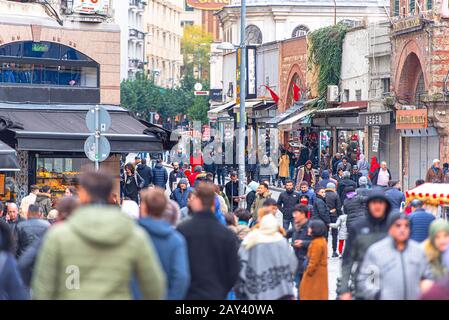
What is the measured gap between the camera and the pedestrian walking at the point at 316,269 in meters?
14.9

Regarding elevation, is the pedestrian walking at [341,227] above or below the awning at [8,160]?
below

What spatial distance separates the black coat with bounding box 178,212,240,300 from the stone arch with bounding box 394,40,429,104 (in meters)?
31.1

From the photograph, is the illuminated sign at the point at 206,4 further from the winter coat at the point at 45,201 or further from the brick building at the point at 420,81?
the winter coat at the point at 45,201

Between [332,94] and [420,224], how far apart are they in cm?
3490

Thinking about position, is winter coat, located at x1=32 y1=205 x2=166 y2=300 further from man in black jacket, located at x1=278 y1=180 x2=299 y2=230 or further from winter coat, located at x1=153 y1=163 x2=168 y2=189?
winter coat, located at x1=153 y1=163 x2=168 y2=189

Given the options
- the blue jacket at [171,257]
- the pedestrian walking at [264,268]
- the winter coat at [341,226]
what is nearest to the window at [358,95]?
the winter coat at [341,226]

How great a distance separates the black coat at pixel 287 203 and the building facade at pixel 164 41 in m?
82.9

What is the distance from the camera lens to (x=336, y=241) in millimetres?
24031

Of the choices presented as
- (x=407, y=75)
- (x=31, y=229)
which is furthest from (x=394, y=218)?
(x=407, y=75)

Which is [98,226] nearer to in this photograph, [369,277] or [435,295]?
[435,295]

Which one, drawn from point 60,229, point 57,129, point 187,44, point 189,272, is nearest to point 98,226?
point 60,229

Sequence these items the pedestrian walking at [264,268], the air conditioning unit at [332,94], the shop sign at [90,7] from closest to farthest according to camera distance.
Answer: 1. the pedestrian walking at [264,268]
2. the shop sign at [90,7]
3. the air conditioning unit at [332,94]

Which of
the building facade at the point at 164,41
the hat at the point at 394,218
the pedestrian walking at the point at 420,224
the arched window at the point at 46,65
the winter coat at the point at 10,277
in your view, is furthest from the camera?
the building facade at the point at 164,41
